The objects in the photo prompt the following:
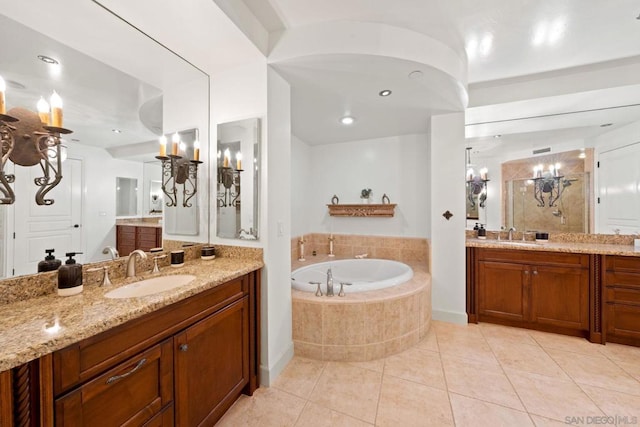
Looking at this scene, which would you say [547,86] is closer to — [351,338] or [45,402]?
[351,338]

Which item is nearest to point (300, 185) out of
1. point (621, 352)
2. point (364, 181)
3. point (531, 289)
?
point (364, 181)

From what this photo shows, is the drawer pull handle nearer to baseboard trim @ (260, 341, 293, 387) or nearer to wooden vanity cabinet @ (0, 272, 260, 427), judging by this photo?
wooden vanity cabinet @ (0, 272, 260, 427)

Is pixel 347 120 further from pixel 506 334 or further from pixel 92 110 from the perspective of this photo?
pixel 506 334

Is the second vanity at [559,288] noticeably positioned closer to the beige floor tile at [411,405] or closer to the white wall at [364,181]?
the white wall at [364,181]

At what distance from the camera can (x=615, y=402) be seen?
1593 millimetres

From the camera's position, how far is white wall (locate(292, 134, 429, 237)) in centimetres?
342

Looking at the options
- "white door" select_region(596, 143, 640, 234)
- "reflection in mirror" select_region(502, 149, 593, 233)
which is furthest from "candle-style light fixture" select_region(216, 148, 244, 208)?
"white door" select_region(596, 143, 640, 234)

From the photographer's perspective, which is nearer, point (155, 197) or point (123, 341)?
point (123, 341)

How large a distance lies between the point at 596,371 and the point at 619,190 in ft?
6.33

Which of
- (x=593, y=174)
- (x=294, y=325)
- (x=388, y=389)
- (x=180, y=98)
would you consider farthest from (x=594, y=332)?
(x=180, y=98)

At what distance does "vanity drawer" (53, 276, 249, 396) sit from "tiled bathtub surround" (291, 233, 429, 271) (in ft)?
7.12

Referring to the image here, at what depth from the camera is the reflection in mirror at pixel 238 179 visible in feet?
6.00

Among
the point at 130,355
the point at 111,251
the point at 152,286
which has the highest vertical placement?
the point at 111,251

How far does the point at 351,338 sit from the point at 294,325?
497 mm
